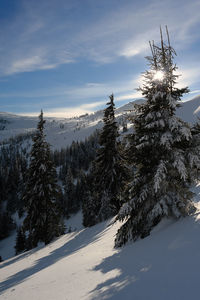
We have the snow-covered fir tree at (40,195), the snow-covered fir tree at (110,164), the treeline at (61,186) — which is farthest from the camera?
the treeline at (61,186)

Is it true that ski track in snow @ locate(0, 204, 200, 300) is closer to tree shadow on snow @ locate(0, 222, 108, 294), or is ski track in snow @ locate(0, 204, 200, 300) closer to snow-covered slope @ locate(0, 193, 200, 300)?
snow-covered slope @ locate(0, 193, 200, 300)

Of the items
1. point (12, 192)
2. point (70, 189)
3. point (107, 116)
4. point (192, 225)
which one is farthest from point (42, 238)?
point (12, 192)

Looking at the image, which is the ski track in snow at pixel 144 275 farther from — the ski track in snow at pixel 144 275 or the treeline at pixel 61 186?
the treeline at pixel 61 186

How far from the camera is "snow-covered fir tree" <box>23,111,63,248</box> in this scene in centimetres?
2120

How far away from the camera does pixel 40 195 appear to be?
20891mm

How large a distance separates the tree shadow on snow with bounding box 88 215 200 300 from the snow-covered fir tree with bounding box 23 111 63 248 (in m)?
15.4

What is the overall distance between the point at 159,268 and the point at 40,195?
1777cm

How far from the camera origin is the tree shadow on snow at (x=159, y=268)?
13.8 ft

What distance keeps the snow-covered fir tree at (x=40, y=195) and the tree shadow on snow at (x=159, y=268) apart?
1536 centimetres

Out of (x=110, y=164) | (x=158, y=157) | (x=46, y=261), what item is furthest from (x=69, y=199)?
(x=158, y=157)

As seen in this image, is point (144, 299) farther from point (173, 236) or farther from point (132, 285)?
point (173, 236)

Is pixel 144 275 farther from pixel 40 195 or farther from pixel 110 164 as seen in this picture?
pixel 40 195

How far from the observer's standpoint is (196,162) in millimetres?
7836

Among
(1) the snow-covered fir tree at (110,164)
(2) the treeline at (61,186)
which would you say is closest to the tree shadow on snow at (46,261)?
(1) the snow-covered fir tree at (110,164)
